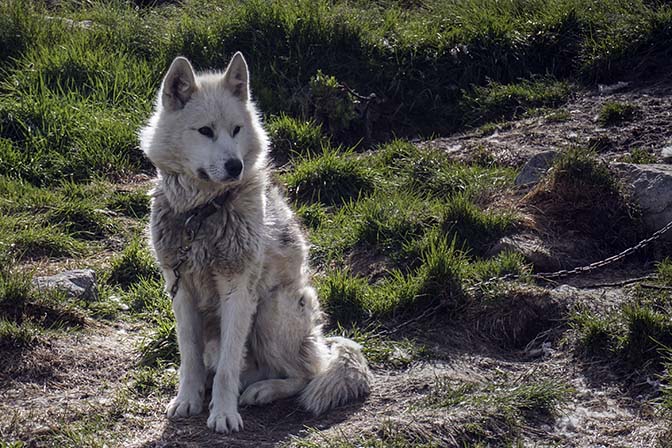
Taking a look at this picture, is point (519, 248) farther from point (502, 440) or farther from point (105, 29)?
point (105, 29)

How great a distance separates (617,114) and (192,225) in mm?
4578

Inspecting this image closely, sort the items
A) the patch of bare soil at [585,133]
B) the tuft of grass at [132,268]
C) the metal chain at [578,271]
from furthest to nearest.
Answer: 1. the patch of bare soil at [585,133]
2. the tuft of grass at [132,268]
3. the metal chain at [578,271]

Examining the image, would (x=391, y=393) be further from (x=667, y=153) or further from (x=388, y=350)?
(x=667, y=153)

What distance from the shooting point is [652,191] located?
6.36m

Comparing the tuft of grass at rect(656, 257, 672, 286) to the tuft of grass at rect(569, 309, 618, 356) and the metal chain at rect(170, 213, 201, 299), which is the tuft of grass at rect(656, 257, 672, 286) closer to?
the tuft of grass at rect(569, 309, 618, 356)

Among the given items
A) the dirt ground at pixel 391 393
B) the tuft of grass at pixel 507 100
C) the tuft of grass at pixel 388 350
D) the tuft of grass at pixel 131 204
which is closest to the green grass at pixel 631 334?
the dirt ground at pixel 391 393

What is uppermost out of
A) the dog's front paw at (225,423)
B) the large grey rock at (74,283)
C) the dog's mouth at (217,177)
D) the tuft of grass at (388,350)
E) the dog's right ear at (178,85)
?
the dog's right ear at (178,85)

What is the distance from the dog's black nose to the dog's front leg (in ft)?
1.73

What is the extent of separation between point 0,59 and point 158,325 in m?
4.22

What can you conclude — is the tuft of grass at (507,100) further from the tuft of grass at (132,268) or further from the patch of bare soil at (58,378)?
the patch of bare soil at (58,378)

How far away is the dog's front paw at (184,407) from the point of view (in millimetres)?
4480

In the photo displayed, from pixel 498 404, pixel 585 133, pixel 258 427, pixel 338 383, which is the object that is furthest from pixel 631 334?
pixel 585 133

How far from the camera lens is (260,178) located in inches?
188

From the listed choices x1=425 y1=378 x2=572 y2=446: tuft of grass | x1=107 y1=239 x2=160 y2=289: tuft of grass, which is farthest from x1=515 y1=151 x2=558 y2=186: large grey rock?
x1=107 y1=239 x2=160 y2=289: tuft of grass
